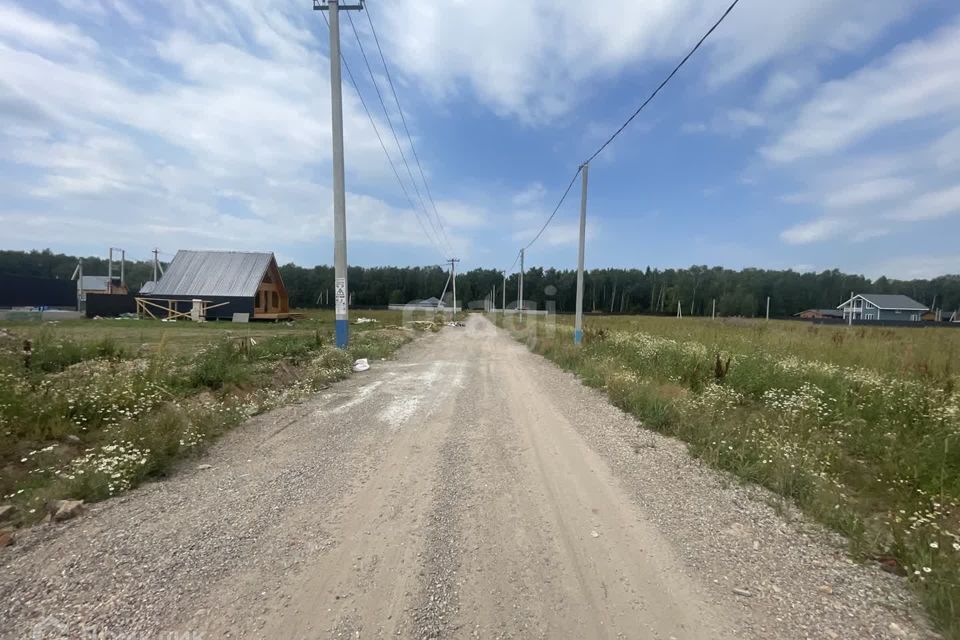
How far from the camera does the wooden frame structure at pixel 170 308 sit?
31953 mm

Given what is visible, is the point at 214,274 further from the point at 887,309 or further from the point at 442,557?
the point at 887,309

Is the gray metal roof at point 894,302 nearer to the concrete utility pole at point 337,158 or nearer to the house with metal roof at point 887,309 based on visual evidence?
the house with metal roof at point 887,309

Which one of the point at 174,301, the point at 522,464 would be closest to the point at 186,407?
the point at 522,464

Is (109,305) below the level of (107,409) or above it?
above

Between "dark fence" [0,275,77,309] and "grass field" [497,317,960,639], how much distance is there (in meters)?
55.8

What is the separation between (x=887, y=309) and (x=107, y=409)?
8785 cm

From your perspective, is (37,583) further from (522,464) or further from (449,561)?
(522,464)

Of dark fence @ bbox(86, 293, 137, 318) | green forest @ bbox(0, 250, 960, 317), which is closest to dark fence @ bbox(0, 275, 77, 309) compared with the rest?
dark fence @ bbox(86, 293, 137, 318)

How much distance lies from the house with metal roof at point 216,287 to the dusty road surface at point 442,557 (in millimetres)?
32072

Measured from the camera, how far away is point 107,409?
539cm

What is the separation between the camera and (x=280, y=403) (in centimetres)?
750

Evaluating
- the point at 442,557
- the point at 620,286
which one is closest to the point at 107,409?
the point at 442,557

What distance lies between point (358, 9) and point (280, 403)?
1244cm

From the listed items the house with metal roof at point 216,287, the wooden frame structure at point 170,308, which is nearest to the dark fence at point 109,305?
the house with metal roof at point 216,287
